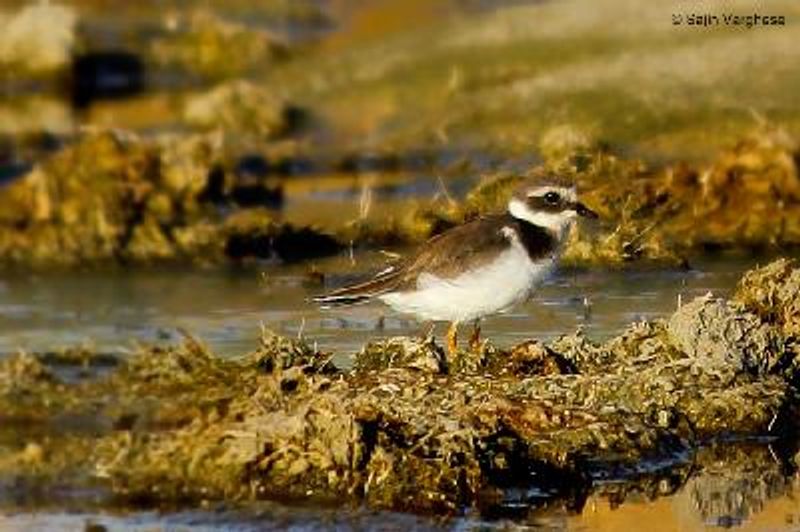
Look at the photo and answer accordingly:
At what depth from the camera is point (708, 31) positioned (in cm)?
2436

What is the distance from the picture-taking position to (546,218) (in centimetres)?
1311

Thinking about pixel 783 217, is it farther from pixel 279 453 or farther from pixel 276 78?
pixel 276 78

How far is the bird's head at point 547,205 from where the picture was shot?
13109 mm

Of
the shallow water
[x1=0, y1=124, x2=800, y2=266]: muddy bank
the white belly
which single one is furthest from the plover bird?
[x1=0, y1=124, x2=800, y2=266]: muddy bank

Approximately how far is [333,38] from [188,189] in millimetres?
10421

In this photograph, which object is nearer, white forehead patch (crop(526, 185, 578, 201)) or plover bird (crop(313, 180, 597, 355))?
plover bird (crop(313, 180, 597, 355))

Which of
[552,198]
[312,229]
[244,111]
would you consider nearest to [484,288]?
[552,198]

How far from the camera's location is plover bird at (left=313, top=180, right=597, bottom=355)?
12750mm

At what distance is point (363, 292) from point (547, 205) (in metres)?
1.22

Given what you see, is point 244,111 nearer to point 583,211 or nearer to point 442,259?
point 583,211

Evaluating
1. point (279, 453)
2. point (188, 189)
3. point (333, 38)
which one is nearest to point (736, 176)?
point (188, 189)

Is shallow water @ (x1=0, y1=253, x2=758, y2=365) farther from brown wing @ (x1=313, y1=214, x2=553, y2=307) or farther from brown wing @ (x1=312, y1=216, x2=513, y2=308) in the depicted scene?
brown wing @ (x1=313, y1=214, x2=553, y2=307)

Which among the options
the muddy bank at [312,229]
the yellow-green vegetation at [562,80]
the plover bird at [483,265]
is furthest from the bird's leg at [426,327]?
the yellow-green vegetation at [562,80]

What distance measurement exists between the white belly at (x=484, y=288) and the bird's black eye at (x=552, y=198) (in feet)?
1.33
